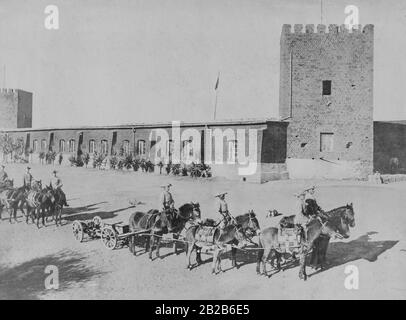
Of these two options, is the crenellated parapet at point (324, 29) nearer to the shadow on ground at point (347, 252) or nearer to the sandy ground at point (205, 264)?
the sandy ground at point (205, 264)

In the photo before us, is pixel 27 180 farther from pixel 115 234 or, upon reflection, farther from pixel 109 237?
pixel 115 234

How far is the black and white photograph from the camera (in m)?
8.49

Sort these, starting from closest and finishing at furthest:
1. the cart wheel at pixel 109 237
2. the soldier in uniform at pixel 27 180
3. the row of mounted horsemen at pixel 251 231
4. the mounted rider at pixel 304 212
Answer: the row of mounted horsemen at pixel 251 231, the mounted rider at pixel 304 212, the cart wheel at pixel 109 237, the soldier in uniform at pixel 27 180

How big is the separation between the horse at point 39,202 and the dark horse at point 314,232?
7059 mm

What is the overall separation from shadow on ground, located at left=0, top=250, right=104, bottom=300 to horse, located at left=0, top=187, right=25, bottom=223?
2916mm

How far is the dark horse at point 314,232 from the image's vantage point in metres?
8.29

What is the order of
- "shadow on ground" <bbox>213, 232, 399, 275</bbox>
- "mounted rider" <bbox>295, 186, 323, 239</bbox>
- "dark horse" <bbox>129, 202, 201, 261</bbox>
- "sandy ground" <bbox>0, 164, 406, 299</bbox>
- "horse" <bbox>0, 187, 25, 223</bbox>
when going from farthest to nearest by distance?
"horse" <bbox>0, 187, 25, 223</bbox>, "dark horse" <bbox>129, 202, 201, 261</bbox>, "shadow on ground" <bbox>213, 232, 399, 275</bbox>, "mounted rider" <bbox>295, 186, 323, 239</bbox>, "sandy ground" <bbox>0, 164, 406, 299</bbox>

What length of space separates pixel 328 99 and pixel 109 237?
12.5 metres

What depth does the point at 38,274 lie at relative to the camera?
909 centimetres

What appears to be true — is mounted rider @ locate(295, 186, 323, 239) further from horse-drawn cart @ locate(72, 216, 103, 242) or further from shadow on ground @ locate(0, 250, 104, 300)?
horse-drawn cart @ locate(72, 216, 103, 242)

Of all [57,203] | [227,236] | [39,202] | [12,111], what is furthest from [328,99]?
[12,111]

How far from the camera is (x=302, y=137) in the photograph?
17750mm

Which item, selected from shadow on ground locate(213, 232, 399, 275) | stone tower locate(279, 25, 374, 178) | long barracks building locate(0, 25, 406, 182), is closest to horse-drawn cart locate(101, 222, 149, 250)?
shadow on ground locate(213, 232, 399, 275)

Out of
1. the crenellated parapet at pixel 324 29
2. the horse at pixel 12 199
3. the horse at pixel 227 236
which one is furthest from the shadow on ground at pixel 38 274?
the crenellated parapet at pixel 324 29
